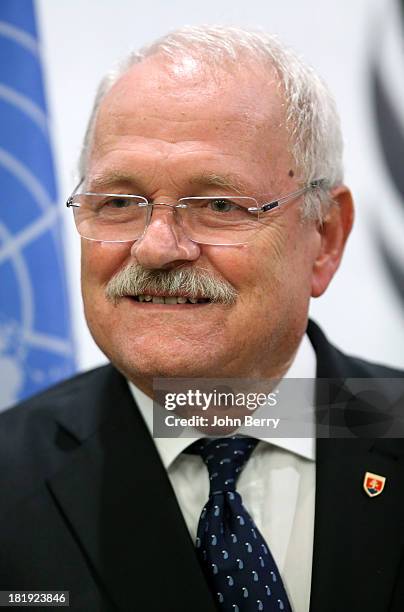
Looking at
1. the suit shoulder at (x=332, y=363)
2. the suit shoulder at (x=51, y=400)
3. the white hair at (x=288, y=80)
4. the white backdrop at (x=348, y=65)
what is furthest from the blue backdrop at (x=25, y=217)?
the suit shoulder at (x=332, y=363)

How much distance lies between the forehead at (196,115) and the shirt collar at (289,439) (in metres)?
0.45

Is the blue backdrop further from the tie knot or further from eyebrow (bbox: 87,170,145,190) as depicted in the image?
the tie knot

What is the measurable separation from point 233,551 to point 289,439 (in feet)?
0.86

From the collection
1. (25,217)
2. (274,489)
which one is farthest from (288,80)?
(25,217)

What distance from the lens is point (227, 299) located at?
1407 mm

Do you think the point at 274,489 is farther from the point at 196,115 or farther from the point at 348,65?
the point at 348,65

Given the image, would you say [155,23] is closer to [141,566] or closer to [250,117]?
[250,117]

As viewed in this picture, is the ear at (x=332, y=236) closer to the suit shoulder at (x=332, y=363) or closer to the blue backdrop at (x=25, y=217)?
the suit shoulder at (x=332, y=363)

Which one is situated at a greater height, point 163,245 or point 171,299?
point 163,245

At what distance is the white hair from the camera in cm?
150

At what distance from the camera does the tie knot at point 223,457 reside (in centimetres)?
146

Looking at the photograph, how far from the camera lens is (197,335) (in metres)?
1.40

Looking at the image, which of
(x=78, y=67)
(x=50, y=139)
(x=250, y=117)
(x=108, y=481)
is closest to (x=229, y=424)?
(x=108, y=481)

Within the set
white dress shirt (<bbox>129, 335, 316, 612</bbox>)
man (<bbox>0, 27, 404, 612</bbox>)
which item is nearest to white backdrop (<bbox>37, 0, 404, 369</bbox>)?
man (<bbox>0, 27, 404, 612</bbox>)
